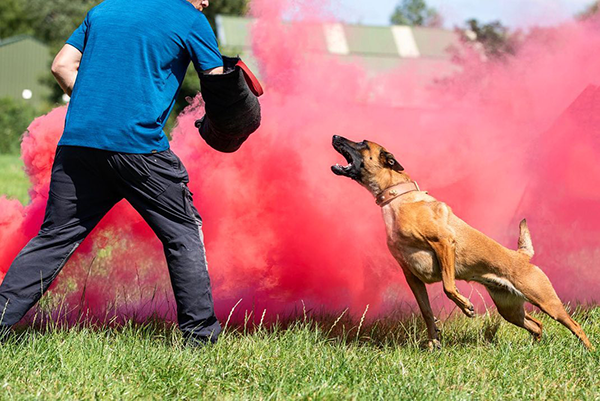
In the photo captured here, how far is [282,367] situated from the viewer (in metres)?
3.84

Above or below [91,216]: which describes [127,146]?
above

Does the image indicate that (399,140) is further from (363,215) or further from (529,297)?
(529,297)

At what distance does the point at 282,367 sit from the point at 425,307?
4.95ft

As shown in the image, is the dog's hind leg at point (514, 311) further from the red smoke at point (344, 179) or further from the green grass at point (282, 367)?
the red smoke at point (344, 179)

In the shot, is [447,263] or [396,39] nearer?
[447,263]

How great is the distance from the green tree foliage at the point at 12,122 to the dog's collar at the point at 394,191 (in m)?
23.8

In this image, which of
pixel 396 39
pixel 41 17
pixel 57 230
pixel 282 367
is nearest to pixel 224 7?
pixel 41 17

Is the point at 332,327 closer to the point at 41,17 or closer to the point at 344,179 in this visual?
the point at 344,179

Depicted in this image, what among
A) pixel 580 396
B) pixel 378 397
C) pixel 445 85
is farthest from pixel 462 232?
pixel 445 85

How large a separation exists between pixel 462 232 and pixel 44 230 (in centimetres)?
280

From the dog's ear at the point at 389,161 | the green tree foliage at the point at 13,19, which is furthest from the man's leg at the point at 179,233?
the green tree foliage at the point at 13,19

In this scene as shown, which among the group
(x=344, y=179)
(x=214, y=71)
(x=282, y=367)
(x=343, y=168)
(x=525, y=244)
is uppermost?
(x=214, y=71)

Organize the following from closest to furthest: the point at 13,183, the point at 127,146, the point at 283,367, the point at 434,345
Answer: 1. the point at 283,367
2. the point at 127,146
3. the point at 434,345
4. the point at 13,183

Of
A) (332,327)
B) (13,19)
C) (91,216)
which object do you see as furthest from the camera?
(13,19)
